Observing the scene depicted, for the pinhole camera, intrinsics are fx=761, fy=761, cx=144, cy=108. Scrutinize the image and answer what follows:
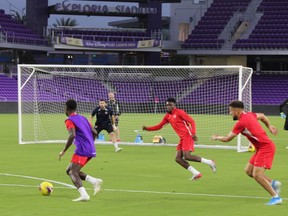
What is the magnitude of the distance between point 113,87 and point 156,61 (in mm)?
17026

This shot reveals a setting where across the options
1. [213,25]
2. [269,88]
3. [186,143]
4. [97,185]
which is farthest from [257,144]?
Result: [213,25]

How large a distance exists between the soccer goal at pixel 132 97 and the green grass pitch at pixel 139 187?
22.4 ft

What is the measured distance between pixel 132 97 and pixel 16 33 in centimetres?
1508

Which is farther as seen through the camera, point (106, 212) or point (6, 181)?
point (6, 181)

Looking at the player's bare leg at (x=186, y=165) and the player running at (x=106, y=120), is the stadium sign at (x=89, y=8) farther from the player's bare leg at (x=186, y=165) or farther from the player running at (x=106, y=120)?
the player's bare leg at (x=186, y=165)

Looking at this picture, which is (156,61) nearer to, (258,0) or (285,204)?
(258,0)

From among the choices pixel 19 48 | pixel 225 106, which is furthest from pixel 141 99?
pixel 19 48

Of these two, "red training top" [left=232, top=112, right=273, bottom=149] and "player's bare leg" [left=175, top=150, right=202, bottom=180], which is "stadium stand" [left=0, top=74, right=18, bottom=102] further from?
"red training top" [left=232, top=112, right=273, bottom=149]

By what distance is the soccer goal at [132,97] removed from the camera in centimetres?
3375

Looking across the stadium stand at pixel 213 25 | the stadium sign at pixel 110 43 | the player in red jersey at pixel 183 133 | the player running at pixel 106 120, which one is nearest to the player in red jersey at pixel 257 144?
the player in red jersey at pixel 183 133

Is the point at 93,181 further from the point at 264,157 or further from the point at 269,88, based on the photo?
the point at 269,88

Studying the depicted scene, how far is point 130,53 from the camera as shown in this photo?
6925cm

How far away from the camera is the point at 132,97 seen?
164 ft

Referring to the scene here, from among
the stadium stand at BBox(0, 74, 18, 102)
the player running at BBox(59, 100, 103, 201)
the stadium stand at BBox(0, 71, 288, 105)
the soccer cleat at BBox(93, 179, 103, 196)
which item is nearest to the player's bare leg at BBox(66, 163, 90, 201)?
the player running at BBox(59, 100, 103, 201)
